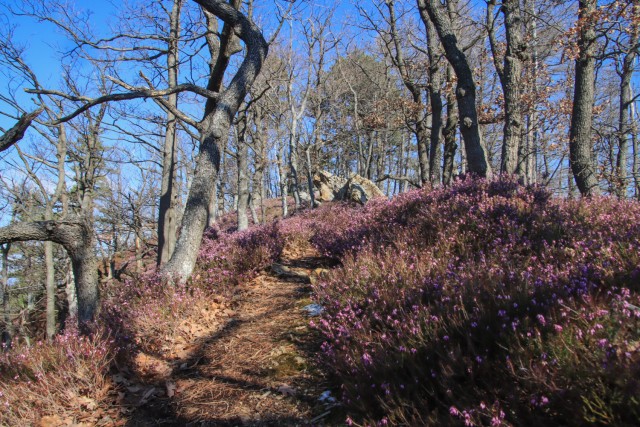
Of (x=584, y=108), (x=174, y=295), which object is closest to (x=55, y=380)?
(x=174, y=295)

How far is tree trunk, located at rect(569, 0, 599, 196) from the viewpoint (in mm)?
7887

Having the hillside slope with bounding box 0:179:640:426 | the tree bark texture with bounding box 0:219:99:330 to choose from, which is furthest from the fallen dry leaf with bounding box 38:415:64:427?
the tree bark texture with bounding box 0:219:99:330

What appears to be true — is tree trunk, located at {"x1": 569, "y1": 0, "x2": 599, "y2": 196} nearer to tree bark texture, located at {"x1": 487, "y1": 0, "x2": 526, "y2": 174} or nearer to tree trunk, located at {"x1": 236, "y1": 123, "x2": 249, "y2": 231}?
tree bark texture, located at {"x1": 487, "y1": 0, "x2": 526, "y2": 174}

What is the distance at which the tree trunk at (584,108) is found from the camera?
7.89 meters

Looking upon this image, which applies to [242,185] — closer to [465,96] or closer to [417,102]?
[417,102]

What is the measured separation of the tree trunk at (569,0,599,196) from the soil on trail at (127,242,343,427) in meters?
7.17

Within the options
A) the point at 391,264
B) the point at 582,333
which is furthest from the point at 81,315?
the point at 582,333

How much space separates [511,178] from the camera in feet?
21.0

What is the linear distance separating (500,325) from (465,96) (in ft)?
22.4

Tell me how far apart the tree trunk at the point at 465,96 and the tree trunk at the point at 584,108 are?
7.36 feet

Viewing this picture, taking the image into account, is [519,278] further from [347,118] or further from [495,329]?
[347,118]

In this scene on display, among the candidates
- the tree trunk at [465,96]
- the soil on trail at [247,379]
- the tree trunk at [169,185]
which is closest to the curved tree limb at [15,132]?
the soil on trail at [247,379]

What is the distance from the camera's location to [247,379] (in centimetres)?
364

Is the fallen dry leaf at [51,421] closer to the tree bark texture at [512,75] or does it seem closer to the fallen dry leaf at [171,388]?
the fallen dry leaf at [171,388]
